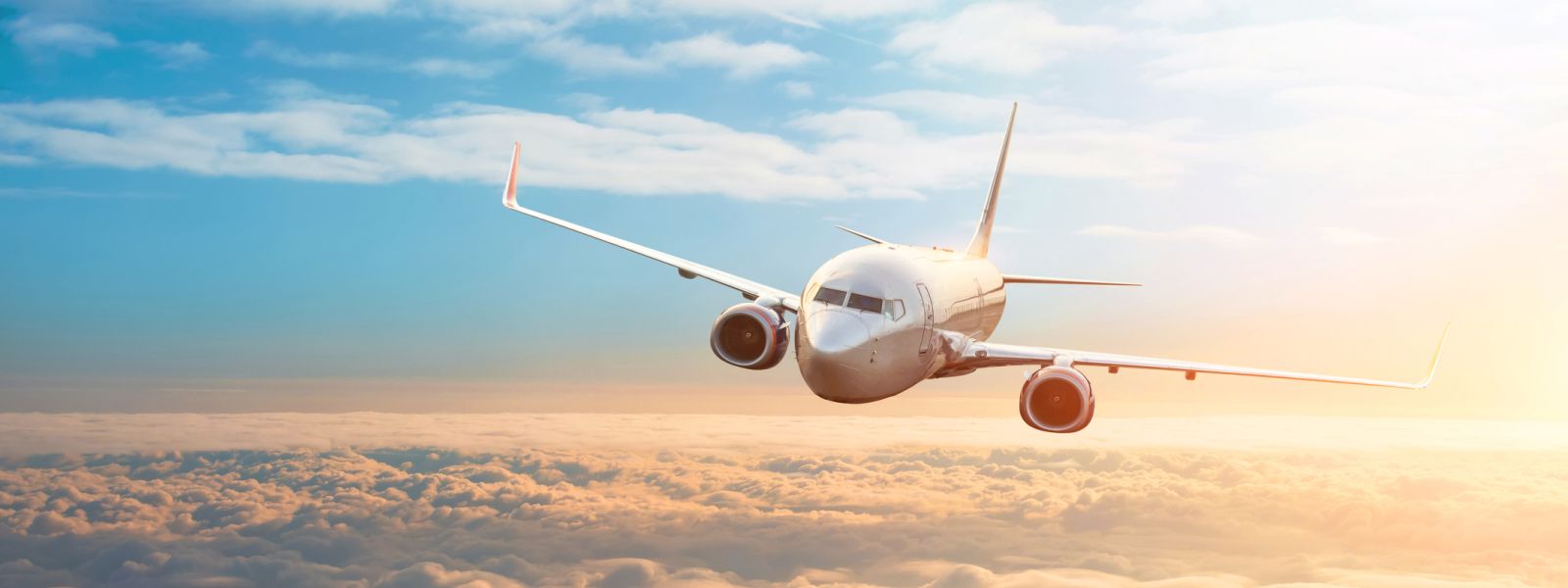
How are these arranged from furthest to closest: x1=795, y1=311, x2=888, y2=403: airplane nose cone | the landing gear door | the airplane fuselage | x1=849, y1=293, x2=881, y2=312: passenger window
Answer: the landing gear door
x1=849, y1=293, x2=881, y2=312: passenger window
the airplane fuselage
x1=795, y1=311, x2=888, y2=403: airplane nose cone

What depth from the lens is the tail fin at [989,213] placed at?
4772 cm

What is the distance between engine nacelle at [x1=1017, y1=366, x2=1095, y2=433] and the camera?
100 feet

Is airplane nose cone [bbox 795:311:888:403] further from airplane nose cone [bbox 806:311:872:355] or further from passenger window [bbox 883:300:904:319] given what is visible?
passenger window [bbox 883:300:904:319]

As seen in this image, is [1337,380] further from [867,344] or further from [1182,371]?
[867,344]

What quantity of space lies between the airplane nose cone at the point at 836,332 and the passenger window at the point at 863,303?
0.36 m

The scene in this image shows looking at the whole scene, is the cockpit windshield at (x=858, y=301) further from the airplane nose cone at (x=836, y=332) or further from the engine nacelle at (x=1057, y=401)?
the engine nacelle at (x=1057, y=401)

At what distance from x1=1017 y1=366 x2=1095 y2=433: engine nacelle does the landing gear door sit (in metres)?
3.00

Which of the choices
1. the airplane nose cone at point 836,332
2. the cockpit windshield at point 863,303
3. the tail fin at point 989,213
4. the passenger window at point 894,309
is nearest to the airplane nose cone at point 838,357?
the airplane nose cone at point 836,332

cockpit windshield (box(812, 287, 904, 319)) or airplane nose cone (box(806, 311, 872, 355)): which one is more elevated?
cockpit windshield (box(812, 287, 904, 319))

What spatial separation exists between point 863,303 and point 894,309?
855mm

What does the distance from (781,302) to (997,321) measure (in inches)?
376

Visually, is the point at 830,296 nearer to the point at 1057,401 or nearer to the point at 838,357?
the point at 838,357

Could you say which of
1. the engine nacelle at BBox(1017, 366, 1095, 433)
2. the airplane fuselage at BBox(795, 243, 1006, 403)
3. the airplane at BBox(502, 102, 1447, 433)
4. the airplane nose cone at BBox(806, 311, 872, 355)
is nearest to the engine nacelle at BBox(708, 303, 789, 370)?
the airplane at BBox(502, 102, 1447, 433)

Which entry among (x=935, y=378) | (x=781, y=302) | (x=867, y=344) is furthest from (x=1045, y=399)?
(x=781, y=302)
